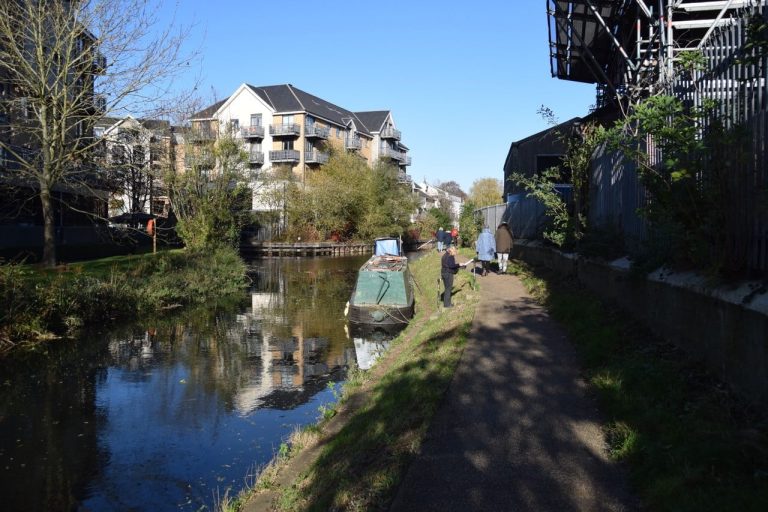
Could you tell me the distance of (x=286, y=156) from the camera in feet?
212

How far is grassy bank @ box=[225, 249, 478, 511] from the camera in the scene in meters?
5.45

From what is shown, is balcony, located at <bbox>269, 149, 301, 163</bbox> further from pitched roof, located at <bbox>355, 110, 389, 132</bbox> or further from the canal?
the canal

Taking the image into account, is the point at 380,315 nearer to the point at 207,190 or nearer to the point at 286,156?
the point at 207,190

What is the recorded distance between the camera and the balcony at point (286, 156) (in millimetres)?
64688

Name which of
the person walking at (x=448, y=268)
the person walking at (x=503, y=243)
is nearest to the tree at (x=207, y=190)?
the person walking at (x=503, y=243)

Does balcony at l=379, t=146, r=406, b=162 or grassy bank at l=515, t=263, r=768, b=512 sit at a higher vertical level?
balcony at l=379, t=146, r=406, b=162

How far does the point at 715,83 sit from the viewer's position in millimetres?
7344

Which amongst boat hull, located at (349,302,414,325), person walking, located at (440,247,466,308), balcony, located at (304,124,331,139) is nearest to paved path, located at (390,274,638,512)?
person walking, located at (440,247,466,308)

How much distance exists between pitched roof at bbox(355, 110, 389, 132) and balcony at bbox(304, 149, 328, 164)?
20040mm

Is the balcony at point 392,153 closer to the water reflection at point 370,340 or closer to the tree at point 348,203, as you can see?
the tree at point 348,203

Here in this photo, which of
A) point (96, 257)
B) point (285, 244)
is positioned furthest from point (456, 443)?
point (285, 244)

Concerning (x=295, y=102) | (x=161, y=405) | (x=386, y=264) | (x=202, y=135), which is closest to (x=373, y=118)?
(x=295, y=102)

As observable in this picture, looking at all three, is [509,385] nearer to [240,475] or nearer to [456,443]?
[456,443]

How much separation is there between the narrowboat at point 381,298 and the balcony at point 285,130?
4740 cm
